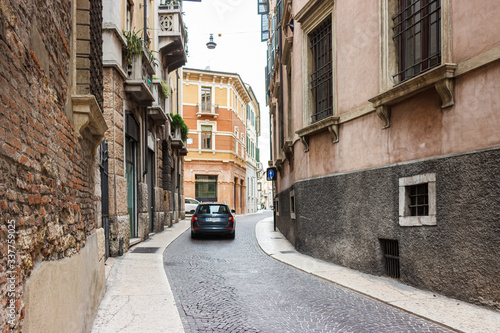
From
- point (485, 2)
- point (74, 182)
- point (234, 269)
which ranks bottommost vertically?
point (234, 269)

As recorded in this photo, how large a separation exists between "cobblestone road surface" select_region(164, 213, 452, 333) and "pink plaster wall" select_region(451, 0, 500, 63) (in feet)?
12.8

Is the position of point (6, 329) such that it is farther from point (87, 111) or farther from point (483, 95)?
point (483, 95)

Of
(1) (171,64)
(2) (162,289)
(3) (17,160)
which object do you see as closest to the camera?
(3) (17,160)

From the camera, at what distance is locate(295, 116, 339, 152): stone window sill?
10.4 metres

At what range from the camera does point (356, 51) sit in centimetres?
976

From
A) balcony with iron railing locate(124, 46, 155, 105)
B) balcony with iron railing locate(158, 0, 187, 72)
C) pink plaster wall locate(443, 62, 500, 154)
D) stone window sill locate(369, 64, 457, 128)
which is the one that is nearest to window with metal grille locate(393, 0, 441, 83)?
stone window sill locate(369, 64, 457, 128)

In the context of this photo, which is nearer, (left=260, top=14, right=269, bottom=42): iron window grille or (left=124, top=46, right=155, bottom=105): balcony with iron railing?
(left=124, top=46, right=155, bottom=105): balcony with iron railing

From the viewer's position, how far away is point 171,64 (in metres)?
22.1

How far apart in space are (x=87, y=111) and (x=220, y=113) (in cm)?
3882

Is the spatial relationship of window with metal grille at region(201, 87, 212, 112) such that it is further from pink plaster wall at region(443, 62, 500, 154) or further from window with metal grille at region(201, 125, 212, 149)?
pink plaster wall at region(443, 62, 500, 154)

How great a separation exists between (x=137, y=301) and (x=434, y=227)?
4.83 metres

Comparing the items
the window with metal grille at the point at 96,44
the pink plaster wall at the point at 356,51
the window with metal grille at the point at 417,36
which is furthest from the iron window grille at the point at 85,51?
the pink plaster wall at the point at 356,51

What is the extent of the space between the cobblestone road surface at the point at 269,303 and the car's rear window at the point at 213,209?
20.0 ft

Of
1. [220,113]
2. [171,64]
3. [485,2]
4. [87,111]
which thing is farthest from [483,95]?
[220,113]
